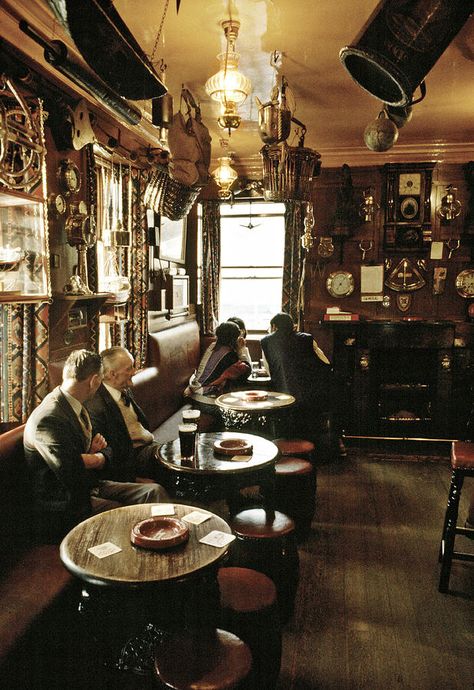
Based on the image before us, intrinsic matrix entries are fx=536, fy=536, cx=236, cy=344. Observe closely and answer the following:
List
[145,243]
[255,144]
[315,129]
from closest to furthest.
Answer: [145,243] → [315,129] → [255,144]

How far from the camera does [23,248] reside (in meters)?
3.01

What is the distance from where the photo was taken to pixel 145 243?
5211mm

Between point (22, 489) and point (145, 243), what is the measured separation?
3070 mm

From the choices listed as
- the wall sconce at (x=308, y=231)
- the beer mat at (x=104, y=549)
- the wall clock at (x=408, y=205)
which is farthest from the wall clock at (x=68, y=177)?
the wall clock at (x=408, y=205)

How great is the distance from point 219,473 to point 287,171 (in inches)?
70.1

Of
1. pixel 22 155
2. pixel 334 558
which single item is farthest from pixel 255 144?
pixel 334 558

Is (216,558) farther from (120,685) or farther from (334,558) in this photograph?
(334,558)

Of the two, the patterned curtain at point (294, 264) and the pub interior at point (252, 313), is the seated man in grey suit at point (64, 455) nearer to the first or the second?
the pub interior at point (252, 313)

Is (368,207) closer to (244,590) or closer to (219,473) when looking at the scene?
(219,473)

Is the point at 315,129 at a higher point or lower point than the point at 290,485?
higher

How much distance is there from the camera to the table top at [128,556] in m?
1.80

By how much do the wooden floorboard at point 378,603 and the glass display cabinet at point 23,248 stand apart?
2319 millimetres

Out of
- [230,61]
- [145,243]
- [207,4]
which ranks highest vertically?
[207,4]

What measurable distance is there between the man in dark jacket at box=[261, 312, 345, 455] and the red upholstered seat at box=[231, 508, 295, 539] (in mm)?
2174
